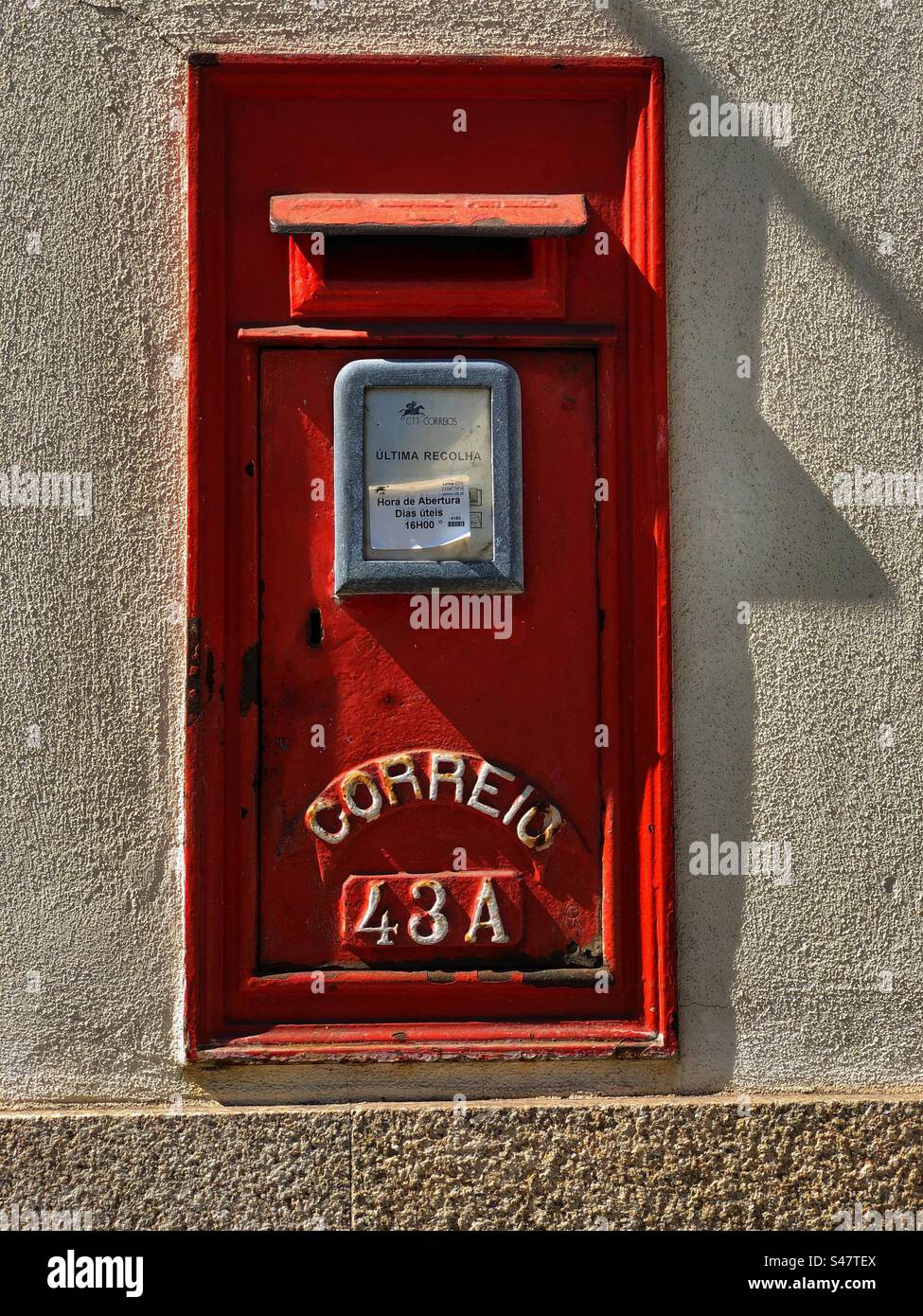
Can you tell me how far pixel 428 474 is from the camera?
272 cm

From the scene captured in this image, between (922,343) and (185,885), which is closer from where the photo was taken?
(185,885)

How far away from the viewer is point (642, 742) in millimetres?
2828

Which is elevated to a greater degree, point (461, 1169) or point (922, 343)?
point (922, 343)

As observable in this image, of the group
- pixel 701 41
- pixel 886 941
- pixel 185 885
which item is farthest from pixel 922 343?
pixel 185 885

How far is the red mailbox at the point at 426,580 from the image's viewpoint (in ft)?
8.99

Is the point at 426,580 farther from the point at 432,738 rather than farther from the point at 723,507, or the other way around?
the point at 723,507

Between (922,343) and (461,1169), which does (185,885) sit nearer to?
(461,1169)

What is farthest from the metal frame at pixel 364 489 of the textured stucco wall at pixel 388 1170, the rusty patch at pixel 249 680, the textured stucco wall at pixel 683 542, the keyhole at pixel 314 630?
the textured stucco wall at pixel 388 1170

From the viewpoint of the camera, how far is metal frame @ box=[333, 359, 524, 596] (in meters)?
2.70

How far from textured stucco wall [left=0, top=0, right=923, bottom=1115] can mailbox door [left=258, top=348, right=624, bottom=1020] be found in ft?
0.79

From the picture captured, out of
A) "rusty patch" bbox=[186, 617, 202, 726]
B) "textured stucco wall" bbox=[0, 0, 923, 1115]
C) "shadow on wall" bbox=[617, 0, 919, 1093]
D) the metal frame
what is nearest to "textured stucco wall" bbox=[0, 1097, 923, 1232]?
"textured stucco wall" bbox=[0, 0, 923, 1115]

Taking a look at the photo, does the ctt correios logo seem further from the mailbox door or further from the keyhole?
the keyhole

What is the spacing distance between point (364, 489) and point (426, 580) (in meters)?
0.26
